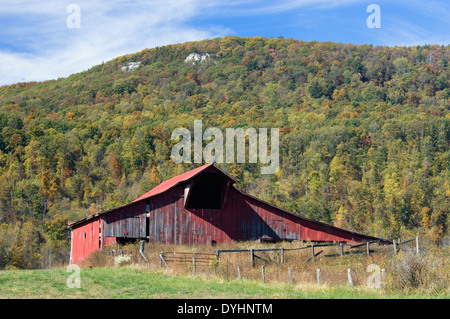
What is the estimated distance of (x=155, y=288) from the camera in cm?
2238

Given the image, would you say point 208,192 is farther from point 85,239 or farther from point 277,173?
point 277,173

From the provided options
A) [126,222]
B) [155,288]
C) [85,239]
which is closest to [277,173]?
[85,239]

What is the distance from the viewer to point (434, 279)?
21594 mm

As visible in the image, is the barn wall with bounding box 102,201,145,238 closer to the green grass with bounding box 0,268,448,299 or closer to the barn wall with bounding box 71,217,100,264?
the barn wall with bounding box 71,217,100,264

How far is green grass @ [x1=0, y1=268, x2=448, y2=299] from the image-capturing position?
66.6 feet

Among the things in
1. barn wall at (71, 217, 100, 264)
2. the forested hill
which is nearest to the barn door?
barn wall at (71, 217, 100, 264)

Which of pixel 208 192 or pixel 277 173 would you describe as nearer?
pixel 208 192

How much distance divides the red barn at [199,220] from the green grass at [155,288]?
586 inches

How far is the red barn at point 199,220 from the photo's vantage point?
41.7 metres

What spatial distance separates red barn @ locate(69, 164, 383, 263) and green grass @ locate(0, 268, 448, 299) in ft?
48.9

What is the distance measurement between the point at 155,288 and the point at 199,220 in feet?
69.6

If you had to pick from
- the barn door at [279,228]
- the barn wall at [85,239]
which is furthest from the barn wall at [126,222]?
the barn door at [279,228]
